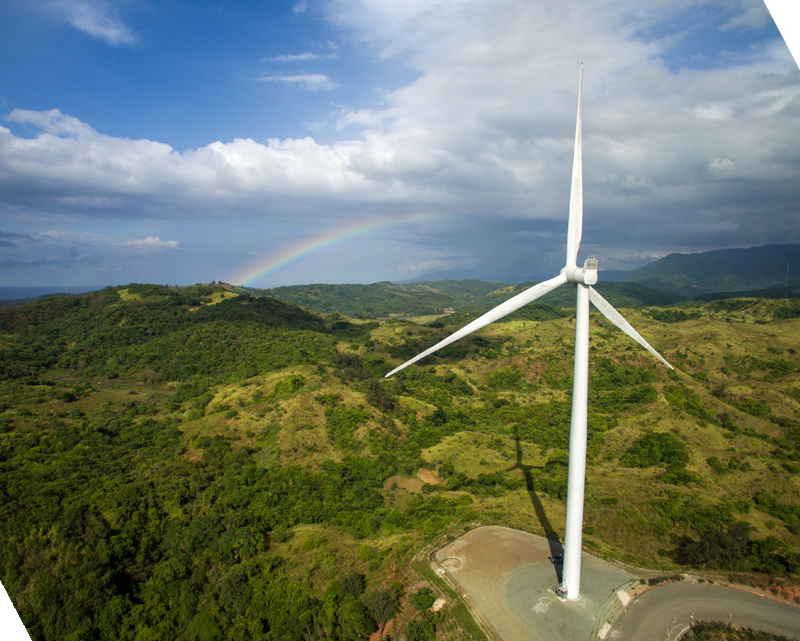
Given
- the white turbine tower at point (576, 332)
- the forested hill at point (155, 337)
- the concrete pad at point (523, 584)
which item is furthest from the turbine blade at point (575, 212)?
the forested hill at point (155, 337)

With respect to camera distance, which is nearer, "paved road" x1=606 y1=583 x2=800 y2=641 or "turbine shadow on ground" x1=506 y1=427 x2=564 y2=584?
"paved road" x1=606 y1=583 x2=800 y2=641

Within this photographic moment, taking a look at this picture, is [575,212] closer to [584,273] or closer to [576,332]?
[584,273]

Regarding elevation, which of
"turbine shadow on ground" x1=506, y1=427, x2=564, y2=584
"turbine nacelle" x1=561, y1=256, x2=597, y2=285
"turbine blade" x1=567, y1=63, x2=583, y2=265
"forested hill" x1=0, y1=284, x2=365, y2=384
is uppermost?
"turbine blade" x1=567, y1=63, x2=583, y2=265

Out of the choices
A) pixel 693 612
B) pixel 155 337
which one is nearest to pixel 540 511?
pixel 693 612

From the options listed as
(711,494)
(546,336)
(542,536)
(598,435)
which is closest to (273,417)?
(542,536)

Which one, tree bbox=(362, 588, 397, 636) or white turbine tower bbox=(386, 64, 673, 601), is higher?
white turbine tower bbox=(386, 64, 673, 601)

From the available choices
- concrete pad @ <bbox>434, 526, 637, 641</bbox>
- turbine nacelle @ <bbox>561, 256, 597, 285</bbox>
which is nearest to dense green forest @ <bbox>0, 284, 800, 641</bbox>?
concrete pad @ <bbox>434, 526, 637, 641</bbox>

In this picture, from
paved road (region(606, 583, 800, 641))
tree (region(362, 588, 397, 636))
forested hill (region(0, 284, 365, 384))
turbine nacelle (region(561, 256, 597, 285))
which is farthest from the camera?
forested hill (region(0, 284, 365, 384))

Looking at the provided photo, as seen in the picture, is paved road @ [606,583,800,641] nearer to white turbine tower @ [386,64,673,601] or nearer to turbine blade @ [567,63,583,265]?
white turbine tower @ [386,64,673,601]
